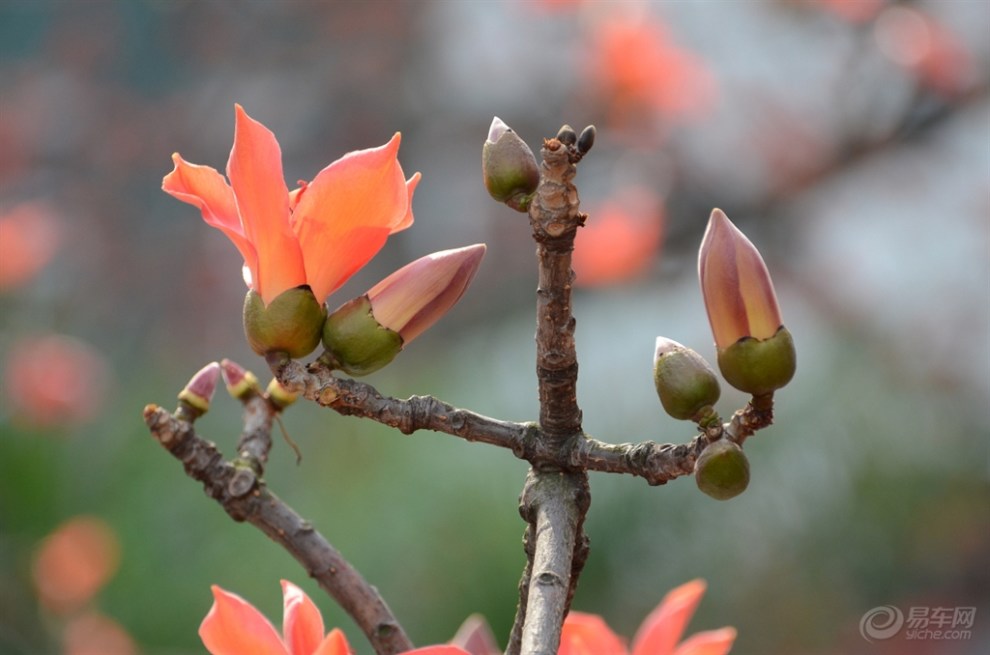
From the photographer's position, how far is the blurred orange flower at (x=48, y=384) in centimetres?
231

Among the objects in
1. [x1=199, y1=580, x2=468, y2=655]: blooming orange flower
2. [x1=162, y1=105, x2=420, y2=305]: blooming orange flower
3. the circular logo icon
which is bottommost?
[x1=199, y1=580, x2=468, y2=655]: blooming orange flower

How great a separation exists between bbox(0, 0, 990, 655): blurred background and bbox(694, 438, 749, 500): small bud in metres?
1.62

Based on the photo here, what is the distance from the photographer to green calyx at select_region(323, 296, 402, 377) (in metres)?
0.46

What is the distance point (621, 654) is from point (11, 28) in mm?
4300

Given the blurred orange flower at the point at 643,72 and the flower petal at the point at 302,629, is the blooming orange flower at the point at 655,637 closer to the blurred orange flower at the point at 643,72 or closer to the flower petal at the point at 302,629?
the flower petal at the point at 302,629

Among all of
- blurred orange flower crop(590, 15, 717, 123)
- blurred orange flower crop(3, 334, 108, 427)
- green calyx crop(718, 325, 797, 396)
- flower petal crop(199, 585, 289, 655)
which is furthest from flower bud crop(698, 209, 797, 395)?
blurred orange flower crop(590, 15, 717, 123)

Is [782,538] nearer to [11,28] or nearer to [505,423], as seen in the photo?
[505,423]

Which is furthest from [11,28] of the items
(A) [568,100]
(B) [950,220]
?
(B) [950,220]

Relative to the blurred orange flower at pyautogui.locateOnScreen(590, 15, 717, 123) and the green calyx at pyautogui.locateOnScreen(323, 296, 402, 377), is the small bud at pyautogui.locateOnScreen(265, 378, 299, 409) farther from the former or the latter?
the blurred orange flower at pyautogui.locateOnScreen(590, 15, 717, 123)

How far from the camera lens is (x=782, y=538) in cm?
239

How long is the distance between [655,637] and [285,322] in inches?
9.1

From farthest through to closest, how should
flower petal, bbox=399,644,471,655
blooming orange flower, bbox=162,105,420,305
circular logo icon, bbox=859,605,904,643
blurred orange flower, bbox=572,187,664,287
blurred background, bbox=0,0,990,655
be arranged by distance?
blurred orange flower, bbox=572,187,664,287, blurred background, bbox=0,0,990,655, circular logo icon, bbox=859,605,904,643, blooming orange flower, bbox=162,105,420,305, flower petal, bbox=399,644,471,655

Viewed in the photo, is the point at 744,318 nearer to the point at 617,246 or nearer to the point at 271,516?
the point at 271,516

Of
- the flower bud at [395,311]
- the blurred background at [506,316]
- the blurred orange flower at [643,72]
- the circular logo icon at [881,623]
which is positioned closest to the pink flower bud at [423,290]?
the flower bud at [395,311]
